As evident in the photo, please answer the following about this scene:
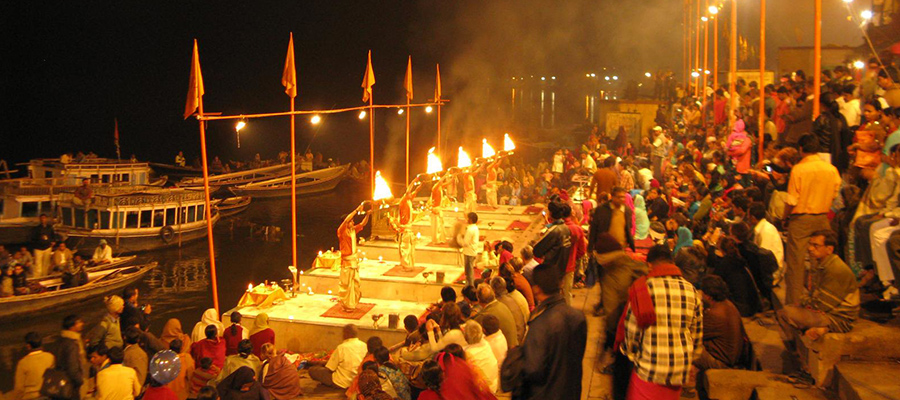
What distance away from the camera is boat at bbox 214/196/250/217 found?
139 ft

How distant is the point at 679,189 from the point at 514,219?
26.8 feet

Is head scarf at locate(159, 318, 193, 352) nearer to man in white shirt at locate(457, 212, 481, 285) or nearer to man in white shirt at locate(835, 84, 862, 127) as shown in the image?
man in white shirt at locate(457, 212, 481, 285)

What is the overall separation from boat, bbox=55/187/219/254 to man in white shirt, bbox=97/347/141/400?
76.9 ft

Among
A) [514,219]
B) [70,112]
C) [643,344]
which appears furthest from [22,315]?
[70,112]

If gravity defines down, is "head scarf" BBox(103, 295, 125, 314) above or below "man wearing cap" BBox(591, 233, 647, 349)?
below

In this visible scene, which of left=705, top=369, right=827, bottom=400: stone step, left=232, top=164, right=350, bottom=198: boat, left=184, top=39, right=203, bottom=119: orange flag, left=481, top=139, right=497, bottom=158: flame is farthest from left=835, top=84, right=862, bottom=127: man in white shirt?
left=232, top=164, right=350, bottom=198: boat

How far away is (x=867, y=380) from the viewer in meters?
6.33

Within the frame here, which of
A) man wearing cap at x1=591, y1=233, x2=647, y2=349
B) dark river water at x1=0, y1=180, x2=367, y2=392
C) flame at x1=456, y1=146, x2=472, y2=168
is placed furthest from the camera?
dark river water at x1=0, y1=180, x2=367, y2=392

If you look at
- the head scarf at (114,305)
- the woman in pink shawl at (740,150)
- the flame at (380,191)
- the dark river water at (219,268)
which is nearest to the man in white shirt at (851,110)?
the woman in pink shawl at (740,150)

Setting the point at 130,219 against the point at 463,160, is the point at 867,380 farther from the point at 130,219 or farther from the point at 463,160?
the point at 130,219

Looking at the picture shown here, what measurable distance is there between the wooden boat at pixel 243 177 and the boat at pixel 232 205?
299cm

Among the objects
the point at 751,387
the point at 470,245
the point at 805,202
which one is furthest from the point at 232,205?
the point at 751,387

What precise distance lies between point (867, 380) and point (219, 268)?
94.3ft

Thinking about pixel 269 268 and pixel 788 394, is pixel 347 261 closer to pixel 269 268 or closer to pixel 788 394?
pixel 788 394
